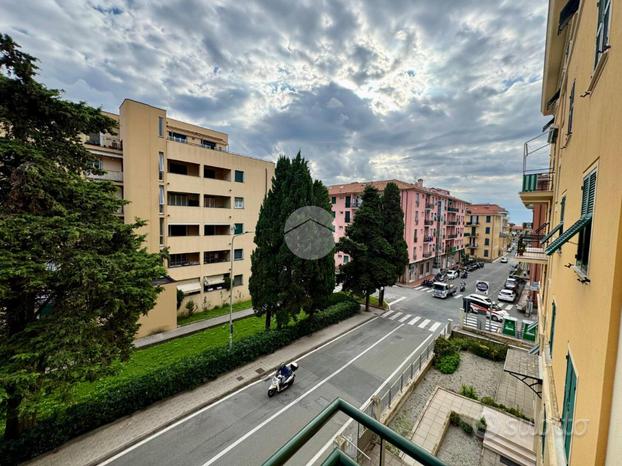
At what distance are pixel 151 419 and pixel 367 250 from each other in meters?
15.7

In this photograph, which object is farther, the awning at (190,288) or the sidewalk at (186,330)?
the awning at (190,288)

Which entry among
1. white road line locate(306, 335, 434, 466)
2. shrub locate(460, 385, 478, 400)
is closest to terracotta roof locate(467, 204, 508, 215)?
white road line locate(306, 335, 434, 466)

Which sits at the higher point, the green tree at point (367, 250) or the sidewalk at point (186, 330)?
the green tree at point (367, 250)

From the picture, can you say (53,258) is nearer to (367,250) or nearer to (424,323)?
(367,250)

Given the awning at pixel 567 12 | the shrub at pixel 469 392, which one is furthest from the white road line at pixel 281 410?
the awning at pixel 567 12

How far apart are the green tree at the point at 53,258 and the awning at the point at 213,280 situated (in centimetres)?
1365

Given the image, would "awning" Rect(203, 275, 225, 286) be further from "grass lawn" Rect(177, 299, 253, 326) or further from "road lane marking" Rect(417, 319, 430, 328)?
"road lane marking" Rect(417, 319, 430, 328)

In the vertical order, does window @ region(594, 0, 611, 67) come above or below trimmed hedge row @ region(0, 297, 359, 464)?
above

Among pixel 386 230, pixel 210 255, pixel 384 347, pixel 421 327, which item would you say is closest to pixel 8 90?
pixel 210 255

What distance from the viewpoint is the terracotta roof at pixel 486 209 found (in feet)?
164

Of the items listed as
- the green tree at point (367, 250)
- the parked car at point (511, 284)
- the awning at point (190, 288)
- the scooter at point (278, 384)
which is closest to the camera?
the scooter at point (278, 384)

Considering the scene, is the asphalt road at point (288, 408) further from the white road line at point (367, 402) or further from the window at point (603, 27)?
the window at point (603, 27)

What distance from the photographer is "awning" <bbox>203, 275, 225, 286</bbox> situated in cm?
2122

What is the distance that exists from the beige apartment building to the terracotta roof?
44.1 meters
